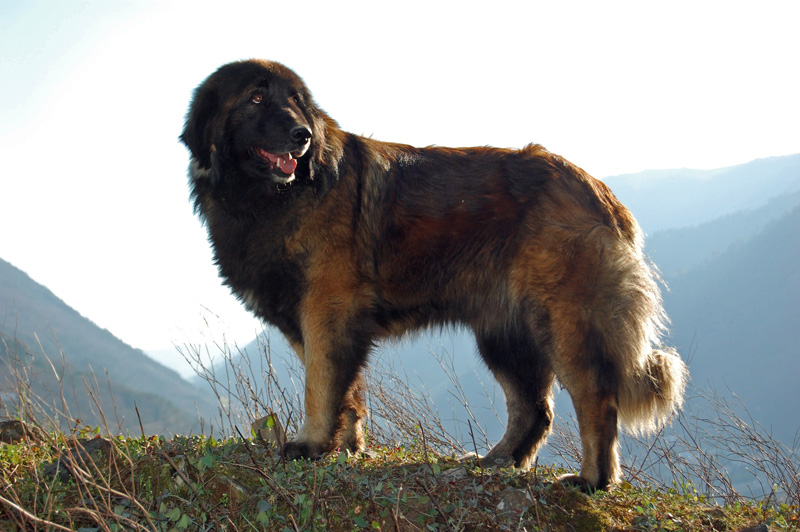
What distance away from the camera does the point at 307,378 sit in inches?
140

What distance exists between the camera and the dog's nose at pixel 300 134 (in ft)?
11.6

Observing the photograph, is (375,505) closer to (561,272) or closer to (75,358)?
(561,272)

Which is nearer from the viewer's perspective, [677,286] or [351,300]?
[351,300]

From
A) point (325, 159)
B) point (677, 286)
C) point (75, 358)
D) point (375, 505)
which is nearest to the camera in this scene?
point (375, 505)

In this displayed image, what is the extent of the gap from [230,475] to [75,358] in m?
112

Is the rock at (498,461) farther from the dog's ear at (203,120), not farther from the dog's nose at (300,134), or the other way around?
the dog's ear at (203,120)

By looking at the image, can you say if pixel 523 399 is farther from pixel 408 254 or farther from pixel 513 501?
pixel 408 254

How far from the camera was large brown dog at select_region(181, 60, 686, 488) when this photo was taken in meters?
3.54

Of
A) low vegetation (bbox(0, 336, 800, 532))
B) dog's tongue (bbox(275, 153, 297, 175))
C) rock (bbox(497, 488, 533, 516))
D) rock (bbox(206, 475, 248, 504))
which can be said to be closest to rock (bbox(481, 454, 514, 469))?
low vegetation (bbox(0, 336, 800, 532))

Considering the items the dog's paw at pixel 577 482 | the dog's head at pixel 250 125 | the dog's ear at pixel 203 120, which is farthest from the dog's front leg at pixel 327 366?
the dog's paw at pixel 577 482

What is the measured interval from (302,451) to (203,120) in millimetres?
2129

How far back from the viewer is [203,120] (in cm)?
379

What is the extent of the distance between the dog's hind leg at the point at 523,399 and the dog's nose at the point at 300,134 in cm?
175

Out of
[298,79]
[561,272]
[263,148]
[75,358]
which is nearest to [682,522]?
[561,272]
